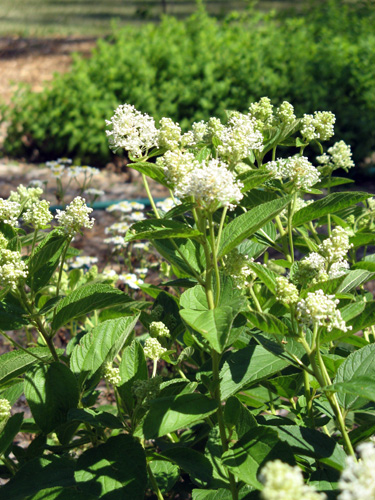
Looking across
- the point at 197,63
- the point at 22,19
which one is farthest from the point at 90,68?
the point at 22,19

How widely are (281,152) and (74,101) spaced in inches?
91.5

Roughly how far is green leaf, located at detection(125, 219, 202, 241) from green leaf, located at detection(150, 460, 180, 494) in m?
0.69

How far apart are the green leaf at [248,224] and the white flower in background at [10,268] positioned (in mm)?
434

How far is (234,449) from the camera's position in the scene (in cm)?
121

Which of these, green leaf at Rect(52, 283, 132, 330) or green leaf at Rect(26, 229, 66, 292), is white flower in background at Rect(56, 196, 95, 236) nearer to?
green leaf at Rect(26, 229, 66, 292)

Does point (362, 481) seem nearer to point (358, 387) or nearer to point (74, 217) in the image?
point (358, 387)

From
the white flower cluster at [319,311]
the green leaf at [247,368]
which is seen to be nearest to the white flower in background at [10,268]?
the green leaf at [247,368]

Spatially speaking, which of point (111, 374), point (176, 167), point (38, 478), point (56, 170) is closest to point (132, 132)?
point (176, 167)

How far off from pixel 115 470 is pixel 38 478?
0.19 m

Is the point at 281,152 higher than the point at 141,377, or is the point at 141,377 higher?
the point at 141,377

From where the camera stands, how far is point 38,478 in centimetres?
130

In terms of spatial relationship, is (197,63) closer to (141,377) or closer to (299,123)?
(299,123)

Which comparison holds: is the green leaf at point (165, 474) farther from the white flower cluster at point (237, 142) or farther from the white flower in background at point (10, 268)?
the white flower cluster at point (237, 142)

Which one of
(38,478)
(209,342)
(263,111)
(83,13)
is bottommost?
(83,13)
